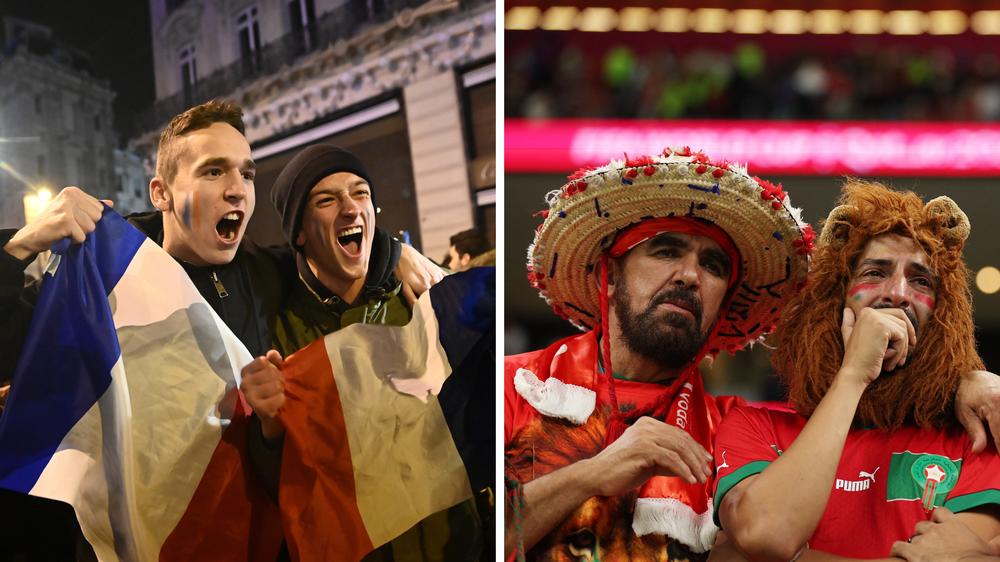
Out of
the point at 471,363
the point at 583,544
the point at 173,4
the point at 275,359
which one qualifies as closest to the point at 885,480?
the point at 583,544

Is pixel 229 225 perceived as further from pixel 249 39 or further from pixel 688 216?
pixel 688 216

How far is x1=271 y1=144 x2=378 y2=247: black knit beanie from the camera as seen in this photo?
327 cm

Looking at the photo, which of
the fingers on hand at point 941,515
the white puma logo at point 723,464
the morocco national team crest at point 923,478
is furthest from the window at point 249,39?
the fingers on hand at point 941,515

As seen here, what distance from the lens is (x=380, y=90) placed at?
3.30 m

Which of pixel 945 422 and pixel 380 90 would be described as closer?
pixel 945 422

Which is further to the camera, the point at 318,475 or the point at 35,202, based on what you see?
the point at 35,202

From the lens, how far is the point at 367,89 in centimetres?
332

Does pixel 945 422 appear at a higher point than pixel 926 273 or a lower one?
lower

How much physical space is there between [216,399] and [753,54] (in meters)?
2.11

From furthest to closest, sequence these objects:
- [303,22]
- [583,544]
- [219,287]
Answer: [303,22], [219,287], [583,544]

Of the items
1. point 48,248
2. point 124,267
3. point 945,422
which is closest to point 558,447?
point 945,422

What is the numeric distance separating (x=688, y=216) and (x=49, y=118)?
2.09 metres

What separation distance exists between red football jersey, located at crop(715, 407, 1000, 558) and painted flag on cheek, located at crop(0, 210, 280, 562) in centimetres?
145

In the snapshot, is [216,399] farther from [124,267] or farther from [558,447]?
[558,447]
